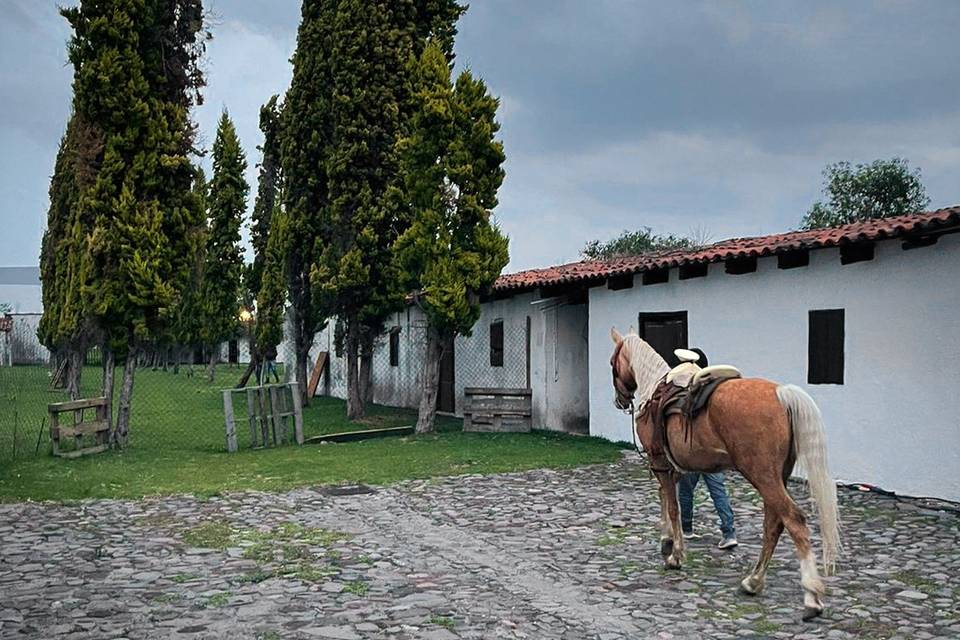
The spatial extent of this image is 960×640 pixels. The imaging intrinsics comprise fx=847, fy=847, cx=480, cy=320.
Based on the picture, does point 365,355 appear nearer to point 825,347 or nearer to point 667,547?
point 825,347

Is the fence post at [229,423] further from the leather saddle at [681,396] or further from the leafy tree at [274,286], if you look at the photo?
the leather saddle at [681,396]

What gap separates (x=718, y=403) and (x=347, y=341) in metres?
14.5

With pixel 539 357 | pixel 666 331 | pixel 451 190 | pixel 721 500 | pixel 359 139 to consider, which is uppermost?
pixel 359 139

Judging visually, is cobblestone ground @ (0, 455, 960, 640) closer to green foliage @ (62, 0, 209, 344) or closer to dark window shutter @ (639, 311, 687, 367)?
dark window shutter @ (639, 311, 687, 367)

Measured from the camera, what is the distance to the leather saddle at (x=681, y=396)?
6.60 metres

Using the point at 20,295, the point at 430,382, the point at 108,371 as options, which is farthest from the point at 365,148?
the point at 20,295

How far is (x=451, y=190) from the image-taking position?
650 inches

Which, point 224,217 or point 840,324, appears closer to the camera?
point 840,324

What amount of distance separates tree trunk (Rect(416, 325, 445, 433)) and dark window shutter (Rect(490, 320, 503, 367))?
9.02 ft

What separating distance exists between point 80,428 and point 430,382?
21.6ft

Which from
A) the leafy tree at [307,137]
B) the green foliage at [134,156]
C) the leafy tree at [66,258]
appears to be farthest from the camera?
the leafy tree at [307,137]

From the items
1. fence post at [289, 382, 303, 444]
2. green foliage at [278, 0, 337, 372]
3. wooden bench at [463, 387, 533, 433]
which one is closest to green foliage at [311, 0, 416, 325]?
green foliage at [278, 0, 337, 372]

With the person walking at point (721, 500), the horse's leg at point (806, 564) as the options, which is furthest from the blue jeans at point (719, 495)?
the horse's leg at point (806, 564)

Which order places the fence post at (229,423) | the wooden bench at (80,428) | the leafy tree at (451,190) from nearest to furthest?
the wooden bench at (80,428), the fence post at (229,423), the leafy tree at (451,190)
